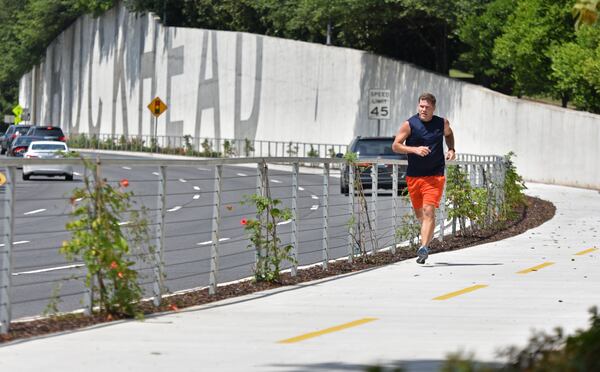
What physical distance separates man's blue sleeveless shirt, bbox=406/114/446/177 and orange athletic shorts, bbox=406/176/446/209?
61 millimetres

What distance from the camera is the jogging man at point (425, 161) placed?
694 inches

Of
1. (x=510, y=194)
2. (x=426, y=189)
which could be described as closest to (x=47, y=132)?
(x=510, y=194)

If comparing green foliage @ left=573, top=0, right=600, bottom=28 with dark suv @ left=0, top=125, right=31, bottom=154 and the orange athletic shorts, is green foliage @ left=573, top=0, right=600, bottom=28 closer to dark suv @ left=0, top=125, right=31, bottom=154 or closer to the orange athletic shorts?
the orange athletic shorts

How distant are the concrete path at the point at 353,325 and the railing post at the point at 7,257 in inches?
16.8

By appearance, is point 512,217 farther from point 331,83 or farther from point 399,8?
point 331,83

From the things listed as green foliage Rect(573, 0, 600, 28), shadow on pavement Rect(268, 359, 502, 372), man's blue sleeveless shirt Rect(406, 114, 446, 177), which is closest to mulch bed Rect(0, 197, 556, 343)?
man's blue sleeveless shirt Rect(406, 114, 446, 177)

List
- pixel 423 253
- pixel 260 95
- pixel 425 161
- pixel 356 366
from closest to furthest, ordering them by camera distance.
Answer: pixel 356 366 → pixel 423 253 → pixel 425 161 → pixel 260 95

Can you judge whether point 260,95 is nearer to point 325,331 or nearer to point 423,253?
point 423,253

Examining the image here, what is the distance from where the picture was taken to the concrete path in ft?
30.0

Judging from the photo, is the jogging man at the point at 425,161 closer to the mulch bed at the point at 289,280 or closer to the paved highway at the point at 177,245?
the mulch bed at the point at 289,280

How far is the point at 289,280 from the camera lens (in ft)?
51.5

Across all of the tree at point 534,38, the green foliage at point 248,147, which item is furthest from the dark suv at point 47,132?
the tree at point 534,38

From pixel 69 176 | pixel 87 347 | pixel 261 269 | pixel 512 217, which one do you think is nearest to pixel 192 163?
pixel 261 269

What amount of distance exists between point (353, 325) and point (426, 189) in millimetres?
6664
